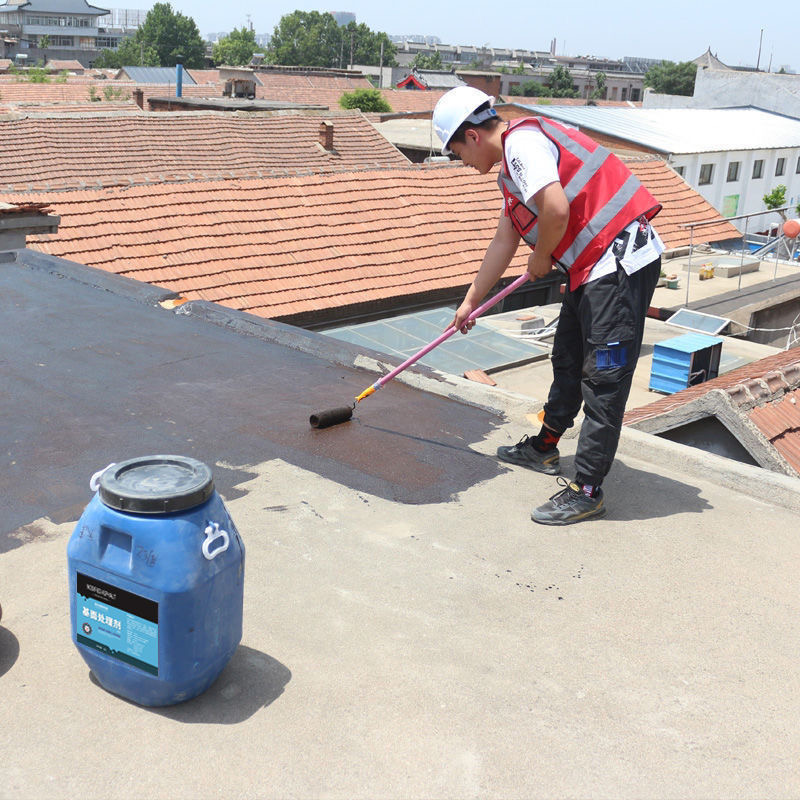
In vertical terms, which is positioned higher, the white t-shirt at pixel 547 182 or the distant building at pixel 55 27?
the distant building at pixel 55 27

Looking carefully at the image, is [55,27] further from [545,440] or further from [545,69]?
[545,440]

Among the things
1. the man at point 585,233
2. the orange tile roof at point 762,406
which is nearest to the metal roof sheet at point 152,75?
the orange tile roof at point 762,406

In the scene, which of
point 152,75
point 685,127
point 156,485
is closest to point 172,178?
point 156,485

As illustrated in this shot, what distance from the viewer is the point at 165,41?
119062mm

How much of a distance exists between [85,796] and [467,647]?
1274 millimetres

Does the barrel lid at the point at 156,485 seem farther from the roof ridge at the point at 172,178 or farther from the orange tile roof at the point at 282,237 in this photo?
the roof ridge at the point at 172,178

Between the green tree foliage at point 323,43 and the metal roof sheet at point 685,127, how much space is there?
10313 cm

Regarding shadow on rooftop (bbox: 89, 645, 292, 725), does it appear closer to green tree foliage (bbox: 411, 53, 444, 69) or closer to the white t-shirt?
the white t-shirt

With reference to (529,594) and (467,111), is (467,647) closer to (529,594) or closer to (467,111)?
(529,594)

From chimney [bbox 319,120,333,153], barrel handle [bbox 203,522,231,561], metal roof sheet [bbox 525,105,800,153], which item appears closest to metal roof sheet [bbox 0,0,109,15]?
metal roof sheet [bbox 525,105,800,153]

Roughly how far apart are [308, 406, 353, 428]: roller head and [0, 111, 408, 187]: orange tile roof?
11.0 meters

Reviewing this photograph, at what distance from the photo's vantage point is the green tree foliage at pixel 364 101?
164 feet

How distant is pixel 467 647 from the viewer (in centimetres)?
308

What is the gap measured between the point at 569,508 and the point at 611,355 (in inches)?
27.2
